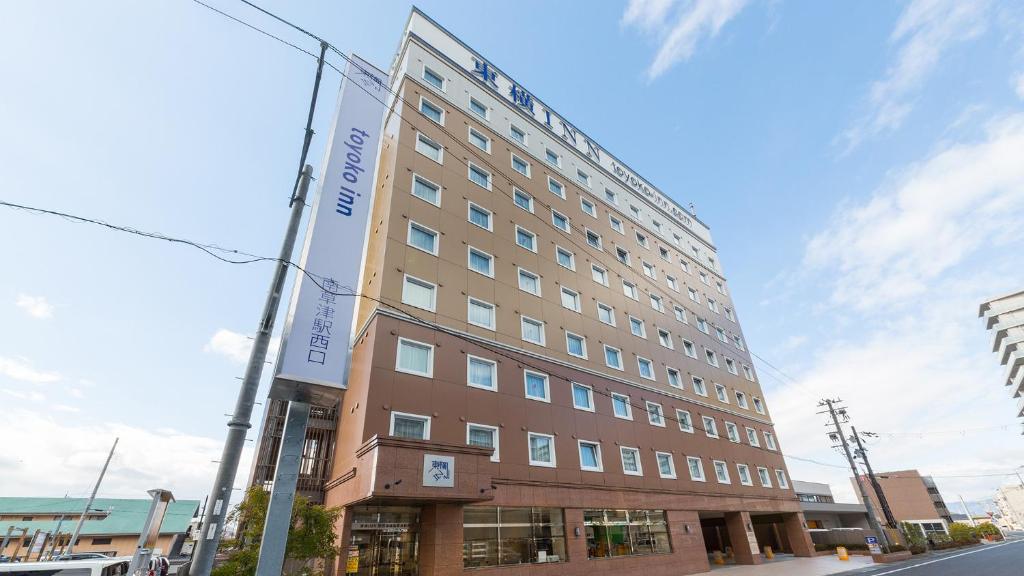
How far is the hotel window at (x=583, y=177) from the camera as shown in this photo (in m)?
33.2

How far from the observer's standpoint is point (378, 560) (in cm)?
Result: 1450

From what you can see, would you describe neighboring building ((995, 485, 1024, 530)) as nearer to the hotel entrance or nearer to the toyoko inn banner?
the hotel entrance

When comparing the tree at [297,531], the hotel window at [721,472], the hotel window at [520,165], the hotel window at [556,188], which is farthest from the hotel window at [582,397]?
the hotel window at [520,165]

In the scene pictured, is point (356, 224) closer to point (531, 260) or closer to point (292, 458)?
point (292, 458)

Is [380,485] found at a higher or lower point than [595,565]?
higher

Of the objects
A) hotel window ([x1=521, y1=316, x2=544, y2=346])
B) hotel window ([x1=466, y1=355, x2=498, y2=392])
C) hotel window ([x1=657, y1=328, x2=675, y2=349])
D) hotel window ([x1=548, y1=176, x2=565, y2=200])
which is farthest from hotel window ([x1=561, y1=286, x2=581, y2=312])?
hotel window ([x1=657, y1=328, x2=675, y2=349])

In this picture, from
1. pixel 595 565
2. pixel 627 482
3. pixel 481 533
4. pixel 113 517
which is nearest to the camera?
pixel 481 533

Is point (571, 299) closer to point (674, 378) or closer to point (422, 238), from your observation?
point (422, 238)

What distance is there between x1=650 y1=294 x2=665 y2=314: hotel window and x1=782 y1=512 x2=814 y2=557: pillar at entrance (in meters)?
17.4

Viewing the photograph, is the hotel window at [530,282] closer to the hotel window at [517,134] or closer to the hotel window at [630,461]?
the hotel window at [630,461]

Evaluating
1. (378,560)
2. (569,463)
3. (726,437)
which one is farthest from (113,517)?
(726,437)

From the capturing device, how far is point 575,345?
24.2 meters

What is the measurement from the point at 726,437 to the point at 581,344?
1414 cm

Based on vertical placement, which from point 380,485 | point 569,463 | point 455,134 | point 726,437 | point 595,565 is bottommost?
point 595,565
